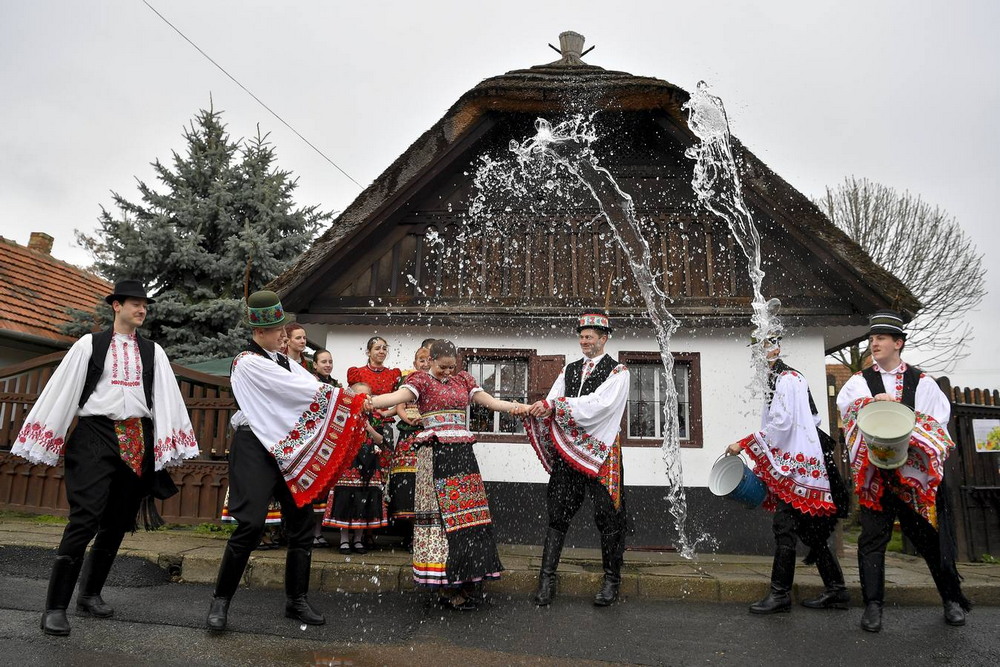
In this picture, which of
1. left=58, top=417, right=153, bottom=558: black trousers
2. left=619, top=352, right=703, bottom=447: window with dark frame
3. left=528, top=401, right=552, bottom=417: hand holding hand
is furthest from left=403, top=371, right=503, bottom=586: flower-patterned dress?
left=619, top=352, right=703, bottom=447: window with dark frame

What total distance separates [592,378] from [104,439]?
3.33 m

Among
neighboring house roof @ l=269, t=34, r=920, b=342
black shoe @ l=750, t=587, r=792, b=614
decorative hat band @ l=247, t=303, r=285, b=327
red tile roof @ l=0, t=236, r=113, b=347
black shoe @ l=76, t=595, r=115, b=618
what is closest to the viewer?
black shoe @ l=76, t=595, r=115, b=618

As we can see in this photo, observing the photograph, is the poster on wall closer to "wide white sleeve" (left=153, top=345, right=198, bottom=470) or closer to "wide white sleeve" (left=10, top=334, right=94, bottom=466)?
"wide white sleeve" (left=153, top=345, right=198, bottom=470)

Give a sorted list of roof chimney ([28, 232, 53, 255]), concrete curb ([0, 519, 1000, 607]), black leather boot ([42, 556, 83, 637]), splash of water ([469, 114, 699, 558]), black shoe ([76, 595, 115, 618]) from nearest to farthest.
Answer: black leather boot ([42, 556, 83, 637]) → black shoe ([76, 595, 115, 618]) → concrete curb ([0, 519, 1000, 607]) → splash of water ([469, 114, 699, 558]) → roof chimney ([28, 232, 53, 255])

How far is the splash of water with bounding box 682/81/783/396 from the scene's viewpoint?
8.38 meters

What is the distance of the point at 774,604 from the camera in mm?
4996

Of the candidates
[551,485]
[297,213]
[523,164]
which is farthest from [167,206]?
[551,485]

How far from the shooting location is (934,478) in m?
4.52

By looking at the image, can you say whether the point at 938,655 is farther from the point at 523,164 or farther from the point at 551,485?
the point at 523,164

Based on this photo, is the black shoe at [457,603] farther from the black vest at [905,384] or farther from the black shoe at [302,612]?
the black vest at [905,384]

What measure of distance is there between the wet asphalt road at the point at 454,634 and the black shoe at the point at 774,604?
11 centimetres

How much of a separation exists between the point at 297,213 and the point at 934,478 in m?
11.8

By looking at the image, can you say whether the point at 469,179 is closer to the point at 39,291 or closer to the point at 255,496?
the point at 255,496

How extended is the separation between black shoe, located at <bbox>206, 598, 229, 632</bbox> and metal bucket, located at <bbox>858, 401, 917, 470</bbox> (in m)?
4.19
